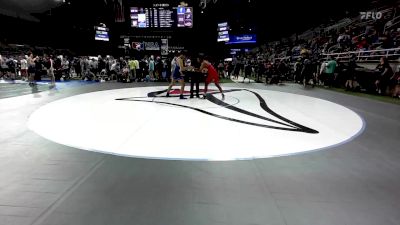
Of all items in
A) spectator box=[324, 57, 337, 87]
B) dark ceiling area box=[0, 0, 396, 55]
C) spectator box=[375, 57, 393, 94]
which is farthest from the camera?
dark ceiling area box=[0, 0, 396, 55]

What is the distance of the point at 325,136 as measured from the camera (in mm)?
4520

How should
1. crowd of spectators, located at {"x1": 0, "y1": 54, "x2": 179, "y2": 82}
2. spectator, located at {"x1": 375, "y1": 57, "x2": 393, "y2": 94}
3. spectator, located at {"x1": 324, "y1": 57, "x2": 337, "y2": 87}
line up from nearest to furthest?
spectator, located at {"x1": 375, "y1": 57, "x2": 393, "y2": 94} < spectator, located at {"x1": 324, "y1": 57, "x2": 337, "y2": 87} < crowd of spectators, located at {"x1": 0, "y1": 54, "x2": 179, "y2": 82}

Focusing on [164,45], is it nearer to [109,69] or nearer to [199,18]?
[109,69]

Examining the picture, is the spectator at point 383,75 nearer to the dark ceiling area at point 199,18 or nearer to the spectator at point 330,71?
the spectator at point 330,71

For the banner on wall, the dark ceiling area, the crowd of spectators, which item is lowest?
the crowd of spectators

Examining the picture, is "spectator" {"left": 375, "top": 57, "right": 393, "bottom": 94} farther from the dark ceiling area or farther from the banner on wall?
the banner on wall

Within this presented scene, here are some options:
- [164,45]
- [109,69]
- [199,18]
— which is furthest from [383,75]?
[199,18]

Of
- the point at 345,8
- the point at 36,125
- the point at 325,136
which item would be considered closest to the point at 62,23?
the point at 345,8

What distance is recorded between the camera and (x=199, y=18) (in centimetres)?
3139

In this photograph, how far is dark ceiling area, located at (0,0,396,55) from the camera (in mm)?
25078

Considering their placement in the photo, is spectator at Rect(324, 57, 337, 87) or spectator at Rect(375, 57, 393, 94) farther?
spectator at Rect(324, 57, 337, 87)

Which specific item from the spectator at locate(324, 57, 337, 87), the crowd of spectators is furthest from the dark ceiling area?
the spectator at locate(324, 57, 337, 87)

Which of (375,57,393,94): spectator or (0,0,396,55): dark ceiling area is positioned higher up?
(0,0,396,55): dark ceiling area

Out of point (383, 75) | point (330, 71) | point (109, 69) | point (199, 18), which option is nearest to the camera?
point (383, 75)
